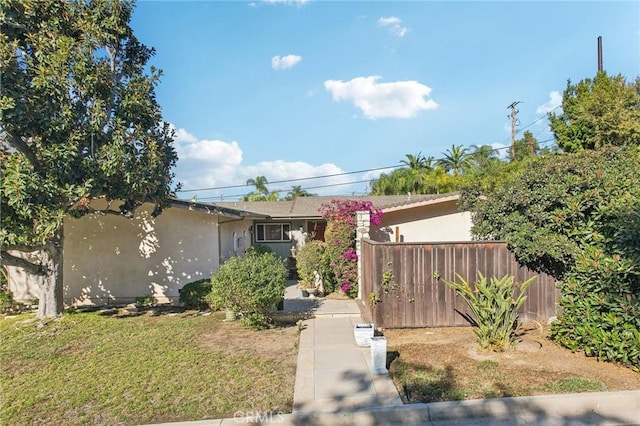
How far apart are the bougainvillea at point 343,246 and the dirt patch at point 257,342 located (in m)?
2.84

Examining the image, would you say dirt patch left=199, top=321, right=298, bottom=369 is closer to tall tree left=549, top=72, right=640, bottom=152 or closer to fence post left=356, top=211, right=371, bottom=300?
fence post left=356, top=211, right=371, bottom=300

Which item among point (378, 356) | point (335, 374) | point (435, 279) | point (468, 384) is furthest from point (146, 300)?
point (468, 384)

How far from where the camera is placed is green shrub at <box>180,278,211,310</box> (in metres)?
9.05

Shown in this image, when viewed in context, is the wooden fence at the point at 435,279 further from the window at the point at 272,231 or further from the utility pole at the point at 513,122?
the utility pole at the point at 513,122

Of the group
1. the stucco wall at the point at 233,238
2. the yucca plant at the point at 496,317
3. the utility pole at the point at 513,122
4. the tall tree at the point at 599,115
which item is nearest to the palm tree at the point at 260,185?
the stucco wall at the point at 233,238

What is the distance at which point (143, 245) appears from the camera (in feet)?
33.1

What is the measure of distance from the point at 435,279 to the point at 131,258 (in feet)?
27.5

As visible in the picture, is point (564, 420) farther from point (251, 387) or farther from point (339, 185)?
point (339, 185)

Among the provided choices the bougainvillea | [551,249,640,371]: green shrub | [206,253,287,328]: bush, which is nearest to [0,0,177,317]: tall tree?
[206,253,287,328]: bush

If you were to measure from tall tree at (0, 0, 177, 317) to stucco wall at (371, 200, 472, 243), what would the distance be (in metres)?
6.84

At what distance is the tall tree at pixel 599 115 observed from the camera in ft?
41.7

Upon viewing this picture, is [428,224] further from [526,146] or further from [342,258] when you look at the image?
[526,146]

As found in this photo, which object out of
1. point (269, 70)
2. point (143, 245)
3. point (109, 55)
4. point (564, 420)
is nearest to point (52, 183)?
point (109, 55)

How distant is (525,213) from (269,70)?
30.5ft
